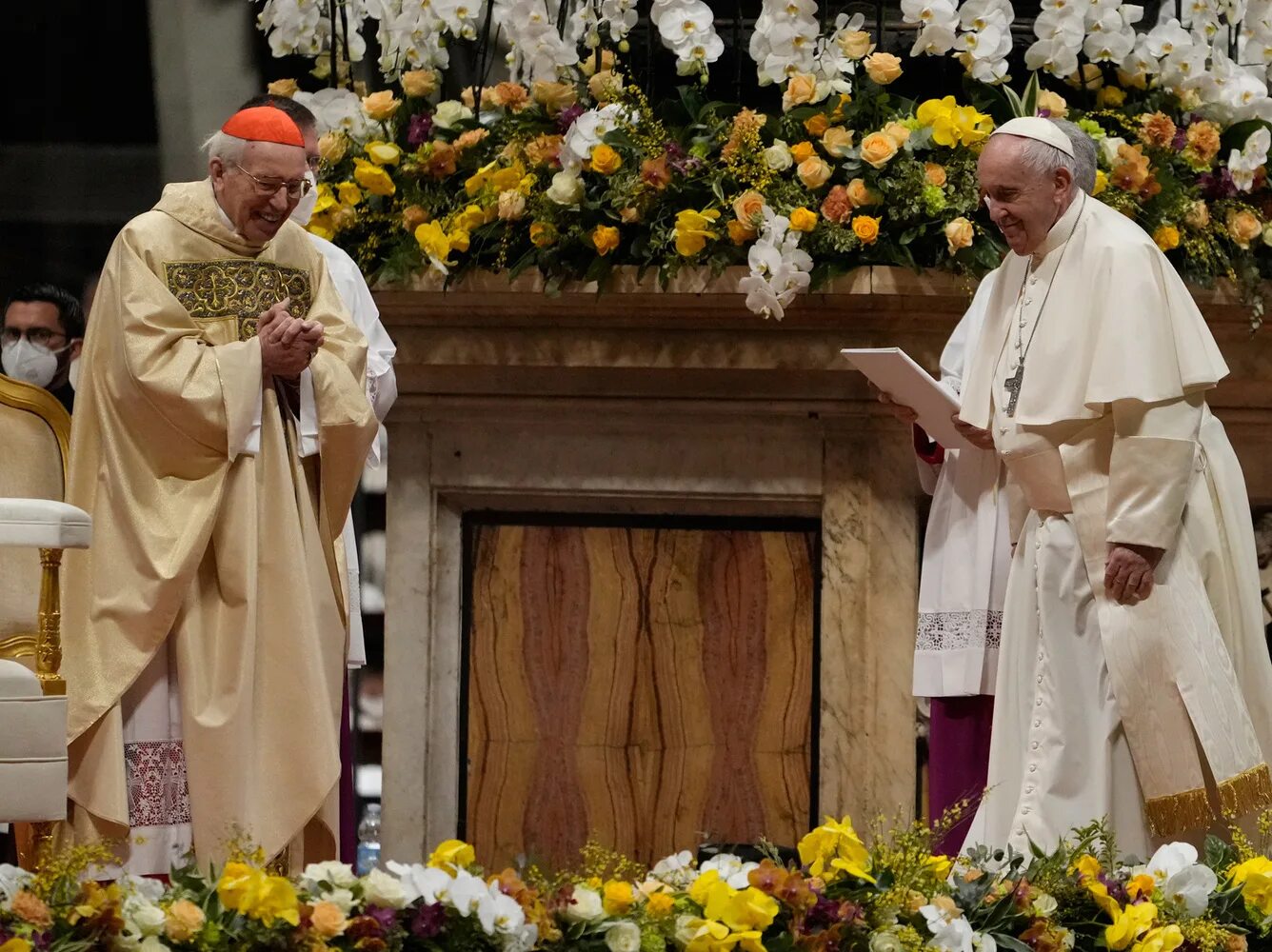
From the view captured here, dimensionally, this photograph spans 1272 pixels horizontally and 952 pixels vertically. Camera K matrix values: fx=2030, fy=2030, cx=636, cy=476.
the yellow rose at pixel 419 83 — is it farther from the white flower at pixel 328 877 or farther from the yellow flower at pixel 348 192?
the white flower at pixel 328 877

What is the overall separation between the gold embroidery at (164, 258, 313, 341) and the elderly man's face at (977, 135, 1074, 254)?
1664 millimetres

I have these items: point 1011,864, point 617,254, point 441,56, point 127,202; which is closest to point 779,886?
point 1011,864

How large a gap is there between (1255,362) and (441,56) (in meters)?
2.51

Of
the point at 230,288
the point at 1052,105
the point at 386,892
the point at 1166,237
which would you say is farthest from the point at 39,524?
the point at 1166,237

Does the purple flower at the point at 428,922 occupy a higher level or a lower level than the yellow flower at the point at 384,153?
lower

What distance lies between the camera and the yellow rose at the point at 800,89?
554cm

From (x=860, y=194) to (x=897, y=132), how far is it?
199 millimetres

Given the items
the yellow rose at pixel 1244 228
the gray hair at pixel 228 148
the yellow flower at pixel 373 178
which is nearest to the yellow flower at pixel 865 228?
the yellow rose at pixel 1244 228

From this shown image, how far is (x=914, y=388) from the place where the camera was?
4992 millimetres

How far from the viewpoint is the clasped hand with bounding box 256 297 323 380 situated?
14.9ft

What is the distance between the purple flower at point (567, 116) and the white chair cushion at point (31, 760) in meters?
2.31

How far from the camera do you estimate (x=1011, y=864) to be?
337cm

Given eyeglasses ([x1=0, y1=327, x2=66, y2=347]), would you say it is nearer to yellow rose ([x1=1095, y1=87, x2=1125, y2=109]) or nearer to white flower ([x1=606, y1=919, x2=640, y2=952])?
yellow rose ([x1=1095, y1=87, x2=1125, y2=109])

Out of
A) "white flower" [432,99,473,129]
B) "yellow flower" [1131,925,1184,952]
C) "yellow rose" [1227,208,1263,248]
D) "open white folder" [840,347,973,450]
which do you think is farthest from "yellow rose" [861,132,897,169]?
"yellow flower" [1131,925,1184,952]
